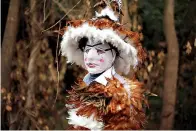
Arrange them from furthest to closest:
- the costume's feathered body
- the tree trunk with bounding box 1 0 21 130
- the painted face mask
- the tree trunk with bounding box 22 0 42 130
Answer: the tree trunk with bounding box 22 0 42 130, the tree trunk with bounding box 1 0 21 130, the painted face mask, the costume's feathered body

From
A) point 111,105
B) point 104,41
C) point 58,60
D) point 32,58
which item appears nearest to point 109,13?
point 104,41

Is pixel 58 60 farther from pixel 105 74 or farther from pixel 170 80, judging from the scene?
pixel 105 74

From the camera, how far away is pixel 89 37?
2.11 meters

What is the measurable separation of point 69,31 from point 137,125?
529mm

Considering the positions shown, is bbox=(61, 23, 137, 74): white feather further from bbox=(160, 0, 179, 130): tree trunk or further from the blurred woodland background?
bbox=(160, 0, 179, 130): tree trunk

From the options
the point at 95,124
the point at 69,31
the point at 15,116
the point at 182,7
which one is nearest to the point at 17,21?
the point at 15,116

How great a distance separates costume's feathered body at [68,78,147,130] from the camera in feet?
6.59

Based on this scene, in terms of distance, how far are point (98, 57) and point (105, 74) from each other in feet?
0.29

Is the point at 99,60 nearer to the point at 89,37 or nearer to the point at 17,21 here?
the point at 89,37

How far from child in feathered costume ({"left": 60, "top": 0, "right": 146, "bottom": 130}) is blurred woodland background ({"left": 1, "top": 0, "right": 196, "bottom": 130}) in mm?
1375

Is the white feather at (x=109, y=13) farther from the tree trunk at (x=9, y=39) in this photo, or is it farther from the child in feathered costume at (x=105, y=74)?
the tree trunk at (x=9, y=39)

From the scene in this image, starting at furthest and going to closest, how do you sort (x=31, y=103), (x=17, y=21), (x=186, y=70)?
1. (x=186, y=70)
2. (x=31, y=103)
3. (x=17, y=21)

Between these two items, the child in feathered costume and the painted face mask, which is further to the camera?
the painted face mask

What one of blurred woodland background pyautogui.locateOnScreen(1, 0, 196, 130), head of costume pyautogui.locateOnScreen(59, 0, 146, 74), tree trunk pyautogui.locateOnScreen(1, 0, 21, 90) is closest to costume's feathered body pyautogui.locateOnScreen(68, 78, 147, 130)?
head of costume pyautogui.locateOnScreen(59, 0, 146, 74)
